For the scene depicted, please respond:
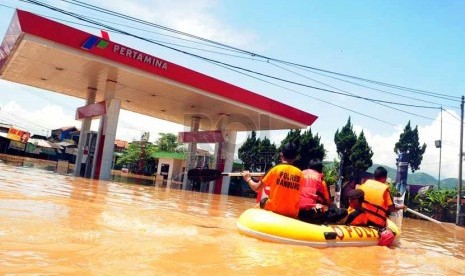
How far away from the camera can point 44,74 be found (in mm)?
17422

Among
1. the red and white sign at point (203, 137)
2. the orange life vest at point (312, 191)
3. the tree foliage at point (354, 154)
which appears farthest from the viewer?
the tree foliage at point (354, 154)

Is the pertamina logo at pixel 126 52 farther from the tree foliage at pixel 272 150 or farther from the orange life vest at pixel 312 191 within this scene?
the tree foliage at pixel 272 150

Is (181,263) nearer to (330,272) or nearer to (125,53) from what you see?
(330,272)

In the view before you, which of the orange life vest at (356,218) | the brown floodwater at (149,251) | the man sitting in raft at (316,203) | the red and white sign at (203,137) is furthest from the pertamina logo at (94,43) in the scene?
the orange life vest at (356,218)

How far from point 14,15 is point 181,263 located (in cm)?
1253

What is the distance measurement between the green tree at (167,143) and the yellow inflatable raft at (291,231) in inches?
1691

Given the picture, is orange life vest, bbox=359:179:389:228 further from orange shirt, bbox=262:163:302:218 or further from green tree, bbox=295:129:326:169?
green tree, bbox=295:129:326:169

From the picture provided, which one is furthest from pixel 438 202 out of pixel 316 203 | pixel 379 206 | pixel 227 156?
pixel 316 203

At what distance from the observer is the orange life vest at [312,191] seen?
18.4 ft

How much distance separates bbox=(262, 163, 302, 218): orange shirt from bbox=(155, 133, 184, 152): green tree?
43.0 m

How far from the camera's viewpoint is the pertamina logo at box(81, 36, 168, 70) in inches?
528

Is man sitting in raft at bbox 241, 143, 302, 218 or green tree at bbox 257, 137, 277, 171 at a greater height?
green tree at bbox 257, 137, 277, 171

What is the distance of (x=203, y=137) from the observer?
2097cm

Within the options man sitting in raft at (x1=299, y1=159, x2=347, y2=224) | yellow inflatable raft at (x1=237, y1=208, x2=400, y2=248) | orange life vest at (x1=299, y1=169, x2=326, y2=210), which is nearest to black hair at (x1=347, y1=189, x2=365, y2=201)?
man sitting in raft at (x1=299, y1=159, x2=347, y2=224)
